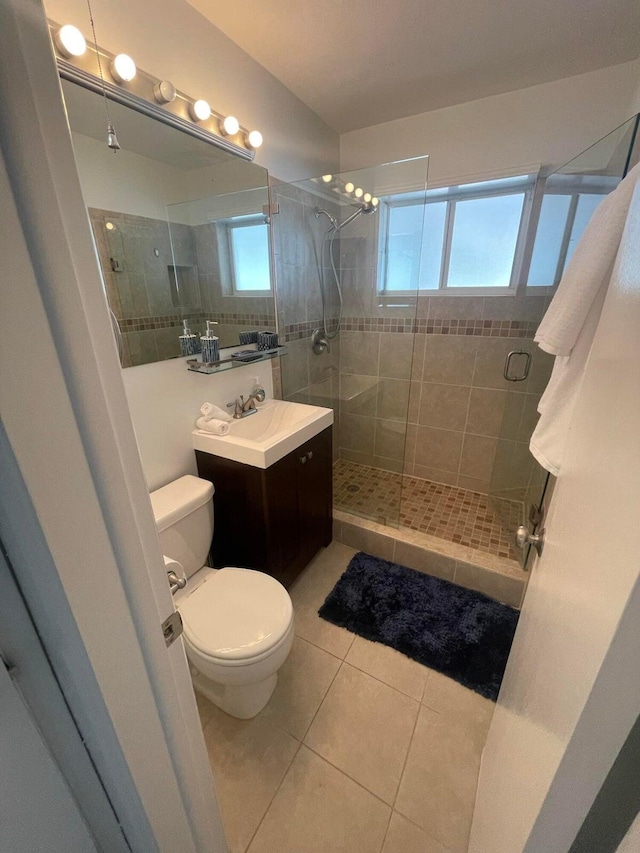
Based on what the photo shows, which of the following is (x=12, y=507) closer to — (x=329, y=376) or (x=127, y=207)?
(x=127, y=207)

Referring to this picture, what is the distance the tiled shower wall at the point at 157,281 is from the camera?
3.90 feet

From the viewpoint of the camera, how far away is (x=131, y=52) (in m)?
1.13

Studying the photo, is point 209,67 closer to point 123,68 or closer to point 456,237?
point 123,68

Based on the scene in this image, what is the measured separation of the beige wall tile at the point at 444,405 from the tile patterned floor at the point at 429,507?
0.49 meters

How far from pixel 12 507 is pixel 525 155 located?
2.63m

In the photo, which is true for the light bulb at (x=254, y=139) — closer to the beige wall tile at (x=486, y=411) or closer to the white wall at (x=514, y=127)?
the white wall at (x=514, y=127)

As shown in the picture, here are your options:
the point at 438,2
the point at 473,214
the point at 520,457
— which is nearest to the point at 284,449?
the point at 520,457

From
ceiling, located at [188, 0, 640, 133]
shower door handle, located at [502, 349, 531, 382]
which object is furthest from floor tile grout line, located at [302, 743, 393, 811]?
ceiling, located at [188, 0, 640, 133]

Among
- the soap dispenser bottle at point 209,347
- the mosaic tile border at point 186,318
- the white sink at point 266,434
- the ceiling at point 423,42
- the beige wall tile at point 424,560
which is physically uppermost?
the ceiling at point 423,42

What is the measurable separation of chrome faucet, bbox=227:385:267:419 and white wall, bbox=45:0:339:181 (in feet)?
3.75

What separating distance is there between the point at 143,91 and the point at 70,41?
0.24 metres

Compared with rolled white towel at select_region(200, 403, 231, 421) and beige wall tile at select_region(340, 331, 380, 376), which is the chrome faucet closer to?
rolled white towel at select_region(200, 403, 231, 421)

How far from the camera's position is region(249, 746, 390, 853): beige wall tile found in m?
1.00

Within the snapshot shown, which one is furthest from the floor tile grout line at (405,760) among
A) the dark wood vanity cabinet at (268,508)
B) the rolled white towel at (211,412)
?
the rolled white towel at (211,412)
